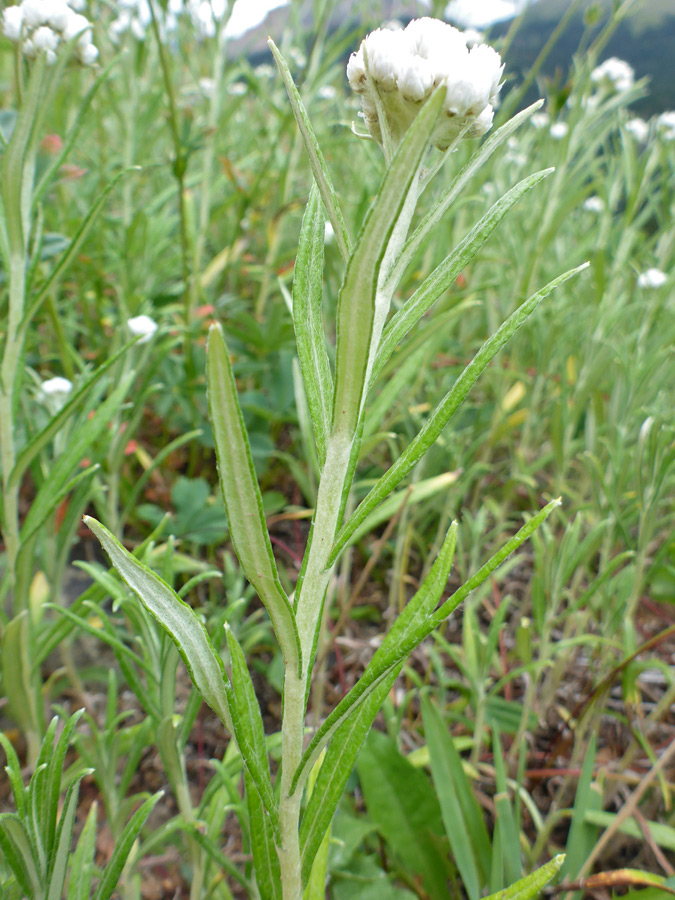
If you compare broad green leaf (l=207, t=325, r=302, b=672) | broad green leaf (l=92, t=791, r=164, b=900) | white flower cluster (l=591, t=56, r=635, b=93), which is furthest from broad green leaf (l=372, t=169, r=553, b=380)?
white flower cluster (l=591, t=56, r=635, b=93)

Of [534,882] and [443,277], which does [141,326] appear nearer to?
[443,277]

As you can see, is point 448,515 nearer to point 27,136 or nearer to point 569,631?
point 569,631

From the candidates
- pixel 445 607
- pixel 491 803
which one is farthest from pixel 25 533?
pixel 491 803

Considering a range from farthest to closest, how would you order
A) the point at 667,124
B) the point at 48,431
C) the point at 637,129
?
1. the point at 637,129
2. the point at 667,124
3. the point at 48,431

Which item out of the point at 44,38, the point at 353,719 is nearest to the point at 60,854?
the point at 353,719

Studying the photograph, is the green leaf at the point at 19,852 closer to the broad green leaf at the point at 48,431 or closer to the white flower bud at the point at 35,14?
the broad green leaf at the point at 48,431

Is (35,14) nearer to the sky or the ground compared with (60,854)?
nearer to the sky
